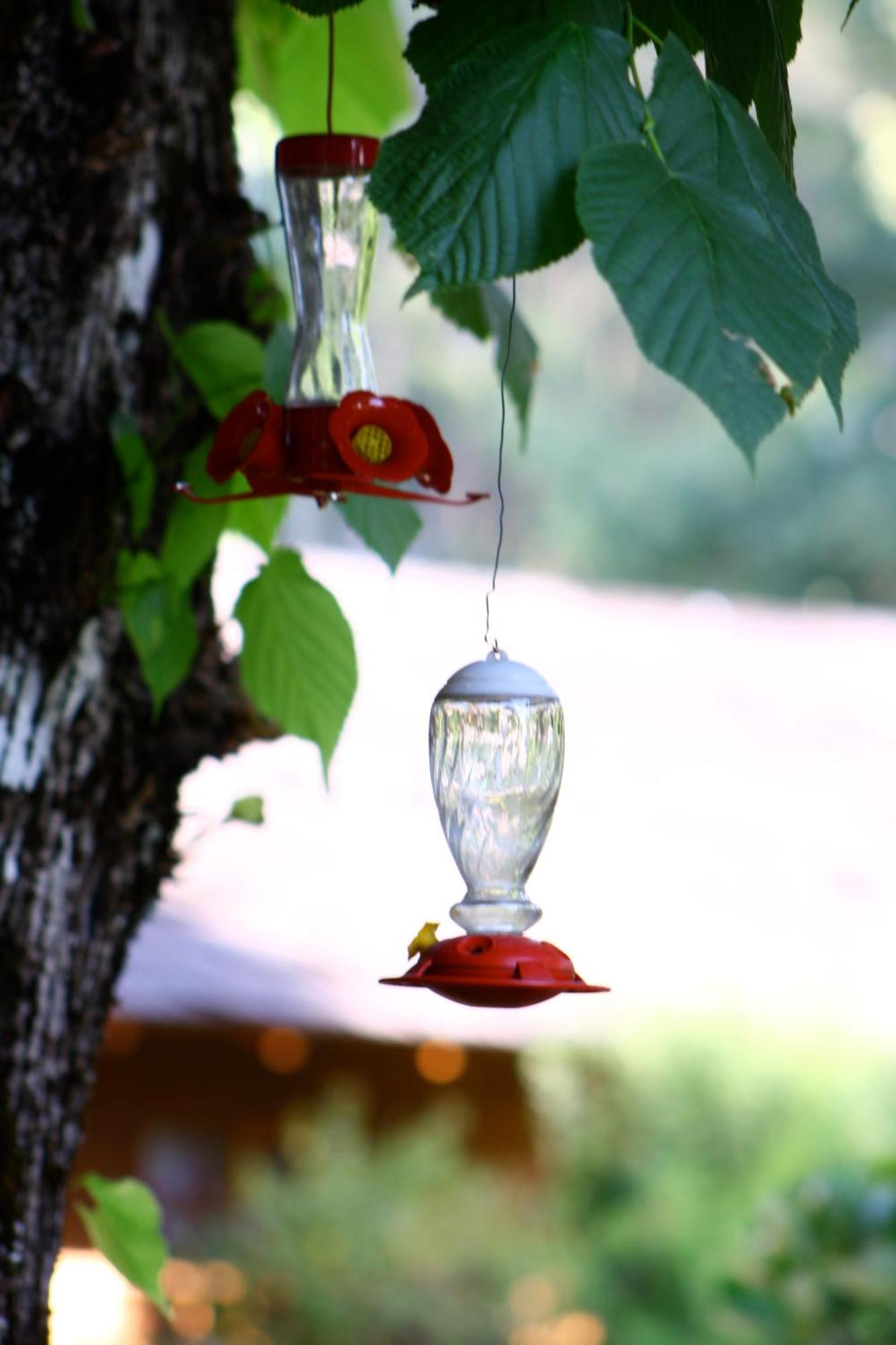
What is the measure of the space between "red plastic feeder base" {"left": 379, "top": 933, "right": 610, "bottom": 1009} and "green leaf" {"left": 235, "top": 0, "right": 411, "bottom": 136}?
3.39ft

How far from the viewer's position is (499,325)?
5.45 ft

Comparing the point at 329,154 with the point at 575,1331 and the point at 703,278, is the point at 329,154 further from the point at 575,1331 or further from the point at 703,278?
the point at 575,1331

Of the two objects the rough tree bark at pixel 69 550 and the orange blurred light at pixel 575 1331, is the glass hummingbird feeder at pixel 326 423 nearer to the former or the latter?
the rough tree bark at pixel 69 550

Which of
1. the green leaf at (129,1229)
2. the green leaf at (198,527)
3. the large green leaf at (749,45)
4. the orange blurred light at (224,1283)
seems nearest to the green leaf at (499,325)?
the green leaf at (198,527)

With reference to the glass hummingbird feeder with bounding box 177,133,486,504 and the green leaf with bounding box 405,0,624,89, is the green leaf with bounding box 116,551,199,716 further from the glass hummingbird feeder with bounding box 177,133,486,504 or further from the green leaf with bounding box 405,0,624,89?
the green leaf with bounding box 405,0,624,89

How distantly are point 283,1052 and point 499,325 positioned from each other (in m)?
4.92

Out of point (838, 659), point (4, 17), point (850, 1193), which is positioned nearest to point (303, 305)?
point (4, 17)

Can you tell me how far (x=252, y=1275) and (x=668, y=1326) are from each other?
1405 millimetres

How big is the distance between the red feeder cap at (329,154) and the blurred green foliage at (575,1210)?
15.4 feet

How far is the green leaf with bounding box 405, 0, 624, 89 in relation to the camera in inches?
32.8

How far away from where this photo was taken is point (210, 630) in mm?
1556

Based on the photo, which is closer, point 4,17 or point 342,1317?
point 4,17

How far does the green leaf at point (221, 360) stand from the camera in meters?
1.42

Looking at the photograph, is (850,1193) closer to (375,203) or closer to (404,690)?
(375,203)
